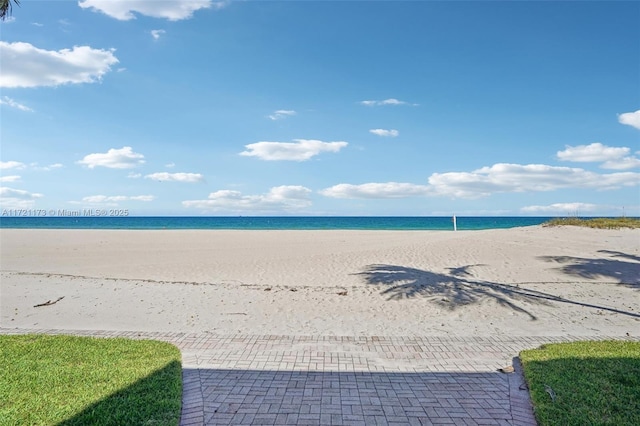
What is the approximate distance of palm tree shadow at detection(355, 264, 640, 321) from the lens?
36.3 feet

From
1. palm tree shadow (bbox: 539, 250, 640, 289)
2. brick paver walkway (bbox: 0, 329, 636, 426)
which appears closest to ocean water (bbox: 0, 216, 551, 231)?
palm tree shadow (bbox: 539, 250, 640, 289)

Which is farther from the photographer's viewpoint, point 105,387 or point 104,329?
point 104,329

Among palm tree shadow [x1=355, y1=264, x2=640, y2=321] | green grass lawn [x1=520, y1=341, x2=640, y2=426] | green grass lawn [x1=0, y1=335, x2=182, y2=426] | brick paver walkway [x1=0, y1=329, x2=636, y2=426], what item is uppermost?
palm tree shadow [x1=355, y1=264, x2=640, y2=321]

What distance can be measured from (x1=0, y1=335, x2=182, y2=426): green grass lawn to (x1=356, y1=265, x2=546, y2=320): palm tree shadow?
6.83m

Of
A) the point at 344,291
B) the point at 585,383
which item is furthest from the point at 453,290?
the point at 585,383

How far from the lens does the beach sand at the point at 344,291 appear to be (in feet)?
30.7

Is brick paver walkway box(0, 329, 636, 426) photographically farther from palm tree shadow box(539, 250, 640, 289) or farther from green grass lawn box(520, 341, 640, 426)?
palm tree shadow box(539, 250, 640, 289)

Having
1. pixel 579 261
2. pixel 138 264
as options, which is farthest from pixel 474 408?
pixel 138 264

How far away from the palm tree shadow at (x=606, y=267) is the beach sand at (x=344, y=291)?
0.16ft

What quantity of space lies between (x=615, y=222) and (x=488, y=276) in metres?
19.7

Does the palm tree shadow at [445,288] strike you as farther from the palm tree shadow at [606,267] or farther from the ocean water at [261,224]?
the ocean water at [261,224]

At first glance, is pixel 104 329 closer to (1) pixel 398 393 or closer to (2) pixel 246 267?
(1) pixel 398 393

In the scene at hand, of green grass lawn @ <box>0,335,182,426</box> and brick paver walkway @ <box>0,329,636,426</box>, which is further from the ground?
green grass lawn @ <box>0,335,182,426</box>

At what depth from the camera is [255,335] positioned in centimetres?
845
